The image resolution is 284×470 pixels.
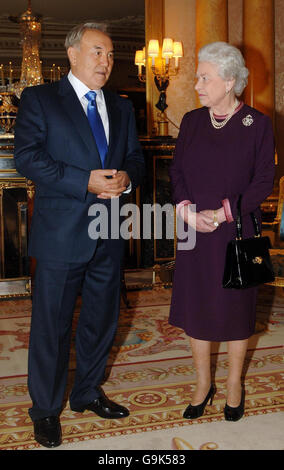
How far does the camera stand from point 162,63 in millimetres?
6000

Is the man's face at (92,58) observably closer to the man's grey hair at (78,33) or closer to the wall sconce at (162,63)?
the man's grey hair at (78,33)

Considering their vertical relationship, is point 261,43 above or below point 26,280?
above

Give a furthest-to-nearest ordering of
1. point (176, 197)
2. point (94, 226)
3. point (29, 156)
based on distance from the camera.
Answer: point (176, 197) < point (94, 226) < point (29, 156)

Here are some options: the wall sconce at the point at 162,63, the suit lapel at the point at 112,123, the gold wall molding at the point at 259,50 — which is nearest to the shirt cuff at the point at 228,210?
the suit lapel at the point at 112,123

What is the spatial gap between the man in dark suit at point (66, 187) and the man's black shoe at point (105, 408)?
0.28 metres

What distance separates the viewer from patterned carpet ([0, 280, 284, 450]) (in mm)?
2527

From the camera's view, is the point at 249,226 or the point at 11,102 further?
the point at 11,102

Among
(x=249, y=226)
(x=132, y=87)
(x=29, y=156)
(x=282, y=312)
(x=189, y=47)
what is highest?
(x=189, y=47)

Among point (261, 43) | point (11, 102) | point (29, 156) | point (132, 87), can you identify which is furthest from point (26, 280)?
point (261, 43)

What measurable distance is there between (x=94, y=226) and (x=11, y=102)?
11.0 ft

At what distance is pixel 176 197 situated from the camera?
2721mm

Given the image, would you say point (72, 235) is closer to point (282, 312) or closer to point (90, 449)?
point (90, 449)

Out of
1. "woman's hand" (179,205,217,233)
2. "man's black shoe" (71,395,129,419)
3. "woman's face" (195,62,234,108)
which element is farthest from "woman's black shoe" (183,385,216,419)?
"woman's face" (195,62,234,108)

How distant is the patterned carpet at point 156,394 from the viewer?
253 centimetres
